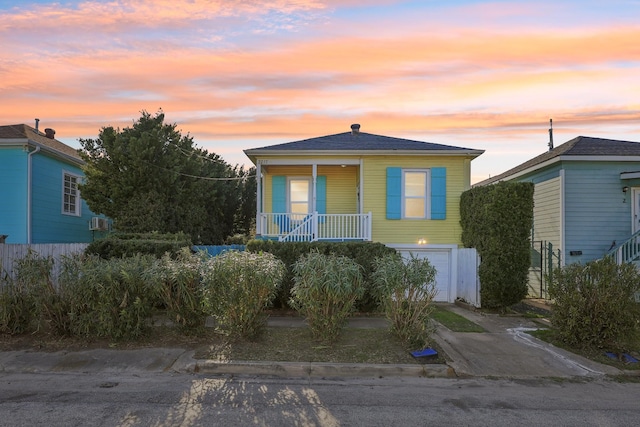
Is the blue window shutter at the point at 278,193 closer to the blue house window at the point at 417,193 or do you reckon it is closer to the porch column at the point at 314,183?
the porch column at the point at 314,183

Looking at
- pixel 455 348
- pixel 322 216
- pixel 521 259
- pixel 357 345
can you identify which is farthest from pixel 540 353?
pixel 322 216

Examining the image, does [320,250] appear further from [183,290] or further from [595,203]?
[595,203]

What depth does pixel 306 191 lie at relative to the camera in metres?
16.5

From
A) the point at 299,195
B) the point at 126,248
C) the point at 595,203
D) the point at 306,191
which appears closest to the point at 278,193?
the point at 299,195

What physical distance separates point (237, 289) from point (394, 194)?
870cm

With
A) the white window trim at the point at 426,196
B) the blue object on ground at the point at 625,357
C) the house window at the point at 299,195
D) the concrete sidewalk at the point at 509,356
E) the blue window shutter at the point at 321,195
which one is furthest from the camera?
the house window at the point at 299,195

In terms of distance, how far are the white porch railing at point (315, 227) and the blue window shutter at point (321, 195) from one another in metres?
0.93

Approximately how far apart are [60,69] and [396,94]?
32.0ft

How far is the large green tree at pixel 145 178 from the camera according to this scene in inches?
672

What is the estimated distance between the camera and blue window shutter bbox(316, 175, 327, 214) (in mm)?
16150

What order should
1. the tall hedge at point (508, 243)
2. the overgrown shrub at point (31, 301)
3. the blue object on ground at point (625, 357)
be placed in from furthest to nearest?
the tall hedge at point (508, 243)
the overgrown shrub at point (31, 301)
the blue object on ground at point (625, 357)

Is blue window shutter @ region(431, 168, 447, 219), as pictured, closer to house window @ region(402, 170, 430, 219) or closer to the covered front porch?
house window @ region(402, 170, 430, 219)

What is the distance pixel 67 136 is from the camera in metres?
21.7

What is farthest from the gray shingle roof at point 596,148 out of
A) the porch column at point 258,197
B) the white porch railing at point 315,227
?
the porch column at point 258,197
